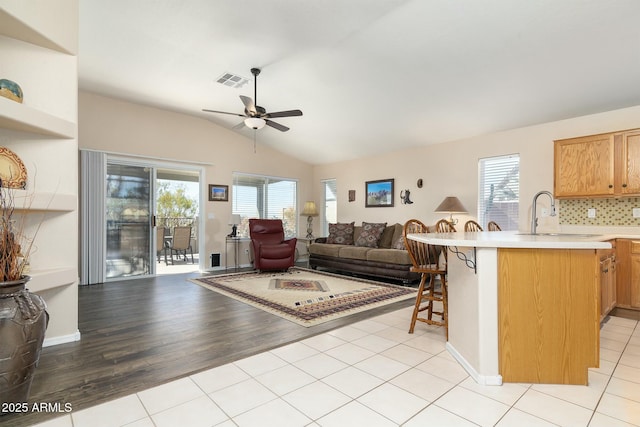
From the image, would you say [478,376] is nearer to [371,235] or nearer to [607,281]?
[607,281]

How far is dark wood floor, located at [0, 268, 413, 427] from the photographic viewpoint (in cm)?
194

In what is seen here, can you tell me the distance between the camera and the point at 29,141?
2.55 metres

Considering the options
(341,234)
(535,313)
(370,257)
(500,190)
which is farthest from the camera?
(341,234)

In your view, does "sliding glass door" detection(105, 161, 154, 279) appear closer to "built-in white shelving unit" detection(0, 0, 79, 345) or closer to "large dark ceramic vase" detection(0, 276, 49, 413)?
"built-in white shelving unit" detection(0, 0, 79, 345)

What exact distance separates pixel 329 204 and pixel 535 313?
20.0 ft

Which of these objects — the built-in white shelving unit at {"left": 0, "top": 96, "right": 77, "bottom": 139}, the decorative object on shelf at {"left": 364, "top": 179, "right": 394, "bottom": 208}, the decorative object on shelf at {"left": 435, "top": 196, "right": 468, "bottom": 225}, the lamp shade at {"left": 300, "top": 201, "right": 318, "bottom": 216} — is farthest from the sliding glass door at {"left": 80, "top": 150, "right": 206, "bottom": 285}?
the decorative object on shelf at {"left": 435, "top": 196, "right": 468, "bottom": 225}

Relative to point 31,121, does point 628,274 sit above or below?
below

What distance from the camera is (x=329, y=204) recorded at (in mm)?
7918

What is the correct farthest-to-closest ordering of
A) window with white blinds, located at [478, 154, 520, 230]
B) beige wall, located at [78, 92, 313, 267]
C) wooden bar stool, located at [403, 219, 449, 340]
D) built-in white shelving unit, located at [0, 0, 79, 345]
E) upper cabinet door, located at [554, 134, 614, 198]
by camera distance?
beige wall, located at [78, 92, 313, 267] → window with white blinds, located at [478, 154, 520, 230] → upper cabinet door, located at [554, 134, 614, 198] → wooden bar stool, located at [403, 219, 449, 340] → built-in white shelving unit, located at [0, 0, 79, 345]

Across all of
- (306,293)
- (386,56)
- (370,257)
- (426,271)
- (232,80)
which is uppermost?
(232,80)

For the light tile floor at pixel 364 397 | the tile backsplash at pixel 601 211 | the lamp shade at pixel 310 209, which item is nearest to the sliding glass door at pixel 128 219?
the lamp shade at pixel 310 209

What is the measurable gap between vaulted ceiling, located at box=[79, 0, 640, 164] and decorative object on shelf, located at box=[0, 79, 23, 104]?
1350mm

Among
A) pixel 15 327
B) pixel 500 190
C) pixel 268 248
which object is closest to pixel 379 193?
pixel 500 190

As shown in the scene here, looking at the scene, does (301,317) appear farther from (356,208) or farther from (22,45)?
(356,208)
